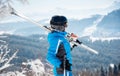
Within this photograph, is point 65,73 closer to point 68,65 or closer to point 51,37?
point 68,65

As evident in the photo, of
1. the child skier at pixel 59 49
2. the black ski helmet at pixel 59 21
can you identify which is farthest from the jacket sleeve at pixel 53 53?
the black ski helmet at pixel 59 21

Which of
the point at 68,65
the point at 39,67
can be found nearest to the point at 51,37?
the point at 68,65

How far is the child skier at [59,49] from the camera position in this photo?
202 inches

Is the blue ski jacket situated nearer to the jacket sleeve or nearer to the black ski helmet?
the jacket sleeve

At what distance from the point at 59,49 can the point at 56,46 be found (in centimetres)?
7

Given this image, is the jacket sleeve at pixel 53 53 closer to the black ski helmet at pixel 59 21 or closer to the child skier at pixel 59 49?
the child skier at pixel 59 49

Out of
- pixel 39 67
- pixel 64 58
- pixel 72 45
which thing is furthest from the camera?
pixel 39 67

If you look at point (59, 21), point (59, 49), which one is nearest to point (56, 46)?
point (59, 49)

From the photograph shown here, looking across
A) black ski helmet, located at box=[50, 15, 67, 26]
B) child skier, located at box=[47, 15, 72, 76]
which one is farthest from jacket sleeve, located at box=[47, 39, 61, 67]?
black ski helmet, located at box=[50, 15, 67, 26]

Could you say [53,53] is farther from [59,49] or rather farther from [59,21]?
[59,21]

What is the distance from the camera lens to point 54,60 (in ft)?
16.9

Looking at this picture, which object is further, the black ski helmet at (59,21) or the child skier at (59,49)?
the black ski helmet at (59,21)

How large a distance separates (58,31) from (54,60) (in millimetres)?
486

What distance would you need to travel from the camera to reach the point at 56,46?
17.1 feet
